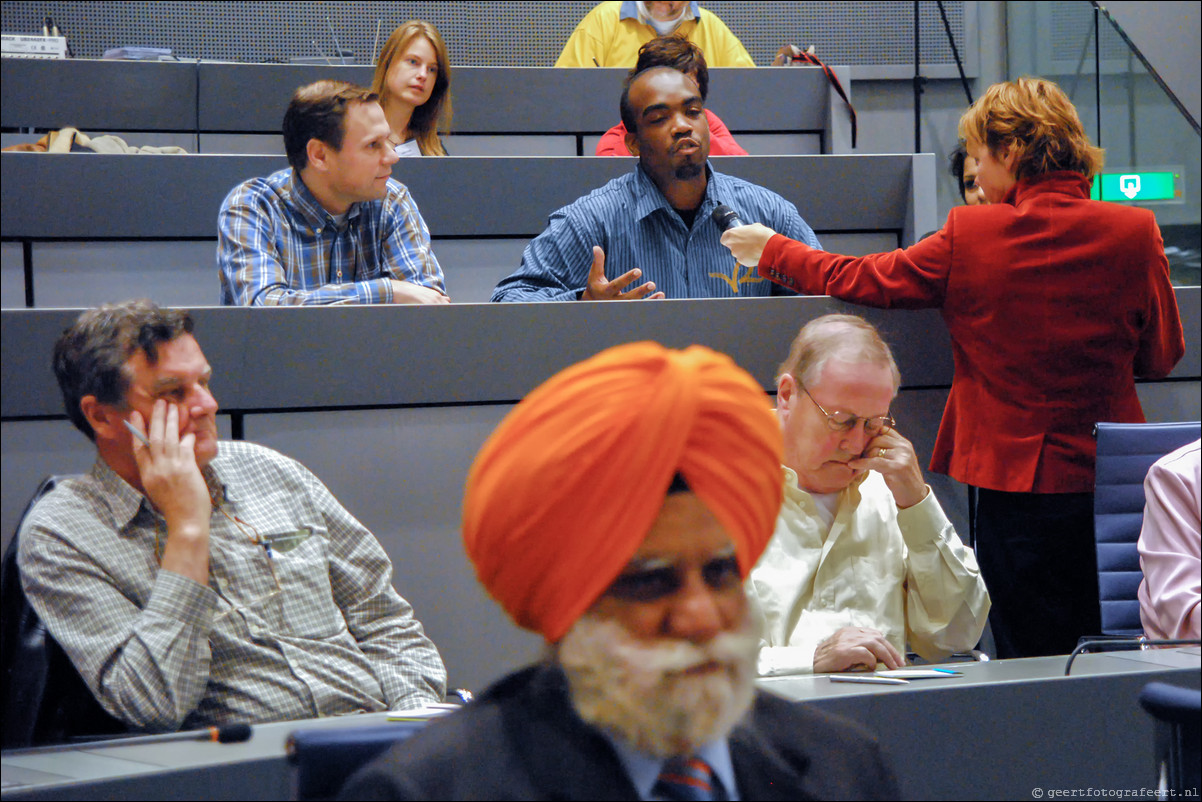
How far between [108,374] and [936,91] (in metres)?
5.11

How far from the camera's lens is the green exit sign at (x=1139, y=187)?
172 inches

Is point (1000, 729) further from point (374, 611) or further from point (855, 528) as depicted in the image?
point (374, 611)

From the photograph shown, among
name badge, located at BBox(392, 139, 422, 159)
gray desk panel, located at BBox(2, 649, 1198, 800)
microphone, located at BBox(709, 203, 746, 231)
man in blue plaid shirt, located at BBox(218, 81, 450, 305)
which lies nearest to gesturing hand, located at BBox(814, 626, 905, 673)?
gray desk panel, located at BBox(2, 649, 1198, 800)

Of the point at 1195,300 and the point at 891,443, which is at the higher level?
the point at 1195,300

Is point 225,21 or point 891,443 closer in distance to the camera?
point 891,443

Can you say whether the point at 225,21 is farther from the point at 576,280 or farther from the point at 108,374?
the point at 108,374

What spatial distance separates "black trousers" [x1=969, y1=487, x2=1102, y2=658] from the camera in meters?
1.85

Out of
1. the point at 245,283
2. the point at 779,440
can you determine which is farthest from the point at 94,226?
the point at 779,440

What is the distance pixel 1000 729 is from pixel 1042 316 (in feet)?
3.87

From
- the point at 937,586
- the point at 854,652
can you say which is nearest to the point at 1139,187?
the point at 937,586

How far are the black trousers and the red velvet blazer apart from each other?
0.13 ft

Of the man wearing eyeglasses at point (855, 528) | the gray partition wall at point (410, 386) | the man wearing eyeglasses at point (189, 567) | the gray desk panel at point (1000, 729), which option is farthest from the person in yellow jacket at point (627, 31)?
the gray desk panel at point (1000, 729)

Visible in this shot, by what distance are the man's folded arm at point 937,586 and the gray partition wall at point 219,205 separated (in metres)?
1.67

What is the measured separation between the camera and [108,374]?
142 centimetres
